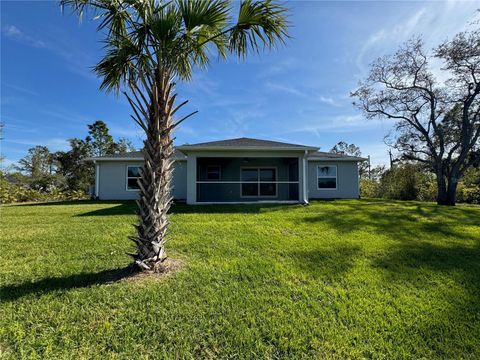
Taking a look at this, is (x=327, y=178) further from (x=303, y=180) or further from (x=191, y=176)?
(x=191, y=176)

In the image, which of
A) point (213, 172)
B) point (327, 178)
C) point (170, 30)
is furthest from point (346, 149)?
point (170, 30)

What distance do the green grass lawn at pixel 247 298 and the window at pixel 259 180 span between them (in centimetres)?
886

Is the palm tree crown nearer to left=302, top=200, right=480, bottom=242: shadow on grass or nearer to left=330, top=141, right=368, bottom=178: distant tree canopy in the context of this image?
left=302, top=200, right=480, bottom=242: shadow on grass

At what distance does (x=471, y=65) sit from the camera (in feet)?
49.4

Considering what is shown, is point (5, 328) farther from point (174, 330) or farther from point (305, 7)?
point (305, 7)

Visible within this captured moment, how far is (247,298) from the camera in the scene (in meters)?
3.45

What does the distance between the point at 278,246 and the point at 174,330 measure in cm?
323

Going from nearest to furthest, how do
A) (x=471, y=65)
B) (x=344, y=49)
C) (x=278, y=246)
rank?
1. (x=278, y=246)
2. (x=344, y=49)
3. (x=471, y=65)

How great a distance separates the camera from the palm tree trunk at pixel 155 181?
12.8 ft

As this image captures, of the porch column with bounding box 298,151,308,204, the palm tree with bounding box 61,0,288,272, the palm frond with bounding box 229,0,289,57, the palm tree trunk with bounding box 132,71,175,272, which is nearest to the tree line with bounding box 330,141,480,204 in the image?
the porch column with bounding box 298,151,308,204

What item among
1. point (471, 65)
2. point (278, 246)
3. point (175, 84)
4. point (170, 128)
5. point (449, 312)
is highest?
A: point (471, 65)

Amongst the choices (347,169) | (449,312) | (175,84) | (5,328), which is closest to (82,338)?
(5,328)

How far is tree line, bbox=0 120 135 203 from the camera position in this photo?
23641mm

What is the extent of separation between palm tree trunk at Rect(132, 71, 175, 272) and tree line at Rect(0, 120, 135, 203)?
21.7 m
